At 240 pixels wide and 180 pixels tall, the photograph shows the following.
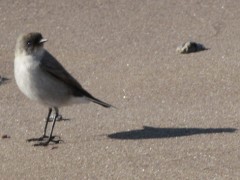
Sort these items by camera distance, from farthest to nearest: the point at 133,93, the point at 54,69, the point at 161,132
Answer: the point at 133,93 < the point at 54,69 < the point at 161,132

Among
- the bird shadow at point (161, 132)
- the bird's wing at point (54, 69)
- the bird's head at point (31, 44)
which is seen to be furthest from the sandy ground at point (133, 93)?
the bird's head at point (31, 44)

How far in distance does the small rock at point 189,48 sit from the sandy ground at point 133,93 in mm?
103

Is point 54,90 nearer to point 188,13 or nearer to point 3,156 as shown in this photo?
point 3,156

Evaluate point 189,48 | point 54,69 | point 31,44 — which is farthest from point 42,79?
point 189,48

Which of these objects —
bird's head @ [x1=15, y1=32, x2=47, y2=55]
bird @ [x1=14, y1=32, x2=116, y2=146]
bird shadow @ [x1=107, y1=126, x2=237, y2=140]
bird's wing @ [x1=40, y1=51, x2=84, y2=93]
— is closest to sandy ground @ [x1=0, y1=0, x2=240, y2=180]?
bird shadow @ [x1=107, y1=126, x2=237, y2=140]

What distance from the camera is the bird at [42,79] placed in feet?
27.9

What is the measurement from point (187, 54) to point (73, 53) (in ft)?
4.31

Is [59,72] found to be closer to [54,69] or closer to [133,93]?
[54,69]

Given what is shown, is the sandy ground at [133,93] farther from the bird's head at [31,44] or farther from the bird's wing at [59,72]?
the bird's head at [31,44]

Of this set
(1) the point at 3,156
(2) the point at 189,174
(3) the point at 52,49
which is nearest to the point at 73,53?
(3) the point at 52,49

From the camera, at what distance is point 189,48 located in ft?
35.4

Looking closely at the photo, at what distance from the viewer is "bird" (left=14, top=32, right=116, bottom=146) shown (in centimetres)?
850

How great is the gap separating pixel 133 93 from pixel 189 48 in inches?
51.0

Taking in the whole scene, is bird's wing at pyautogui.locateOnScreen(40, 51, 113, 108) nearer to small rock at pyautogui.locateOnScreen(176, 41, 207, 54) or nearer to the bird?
the bird
